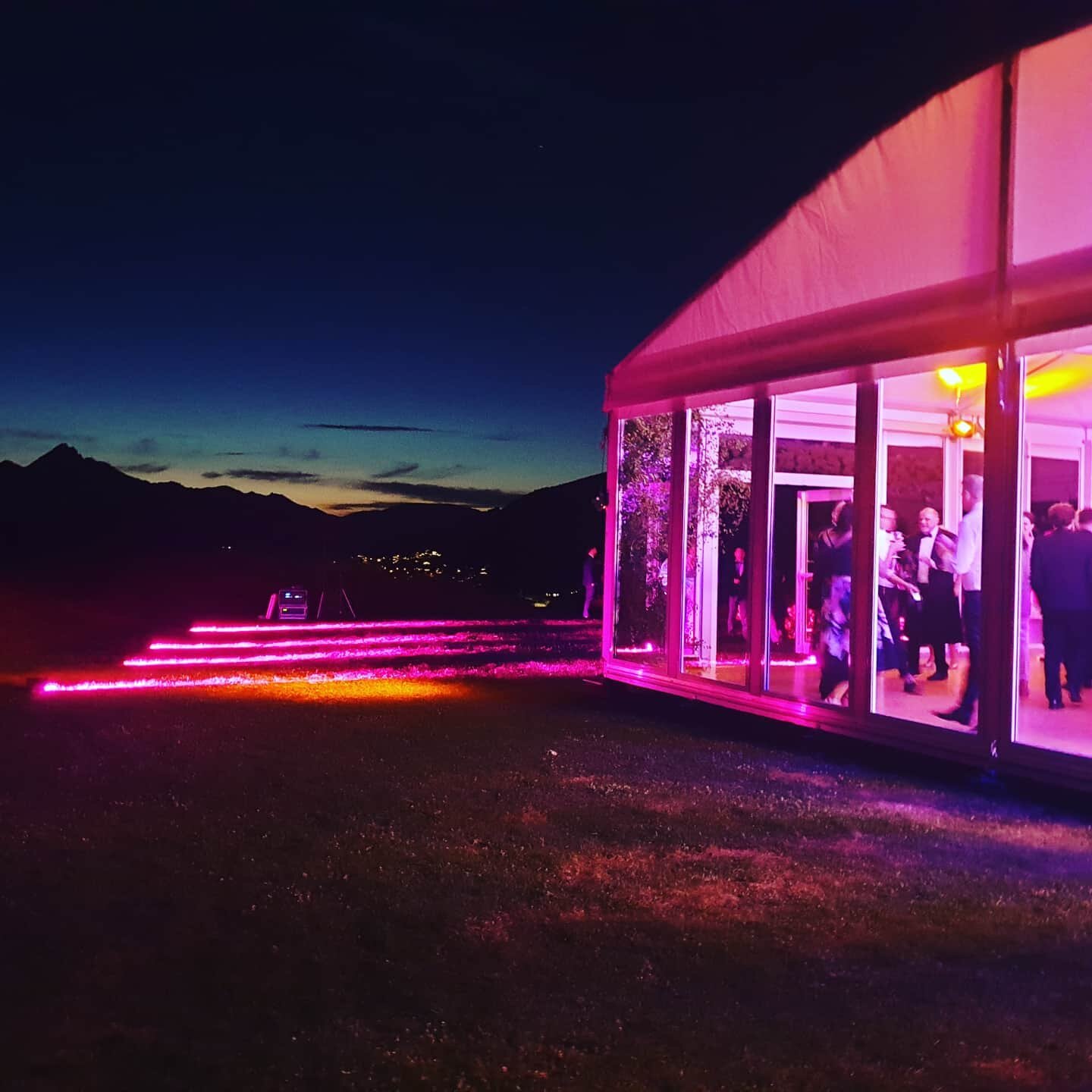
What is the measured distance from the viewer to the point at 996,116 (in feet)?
27.5

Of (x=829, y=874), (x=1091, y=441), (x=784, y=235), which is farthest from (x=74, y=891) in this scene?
(x=1091, y=441)

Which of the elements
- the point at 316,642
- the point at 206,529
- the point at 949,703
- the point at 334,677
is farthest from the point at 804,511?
the point at 206,529

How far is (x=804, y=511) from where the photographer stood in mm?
15508

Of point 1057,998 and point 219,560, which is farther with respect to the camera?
point 219,560

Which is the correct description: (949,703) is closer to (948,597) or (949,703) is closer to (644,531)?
(948,597)

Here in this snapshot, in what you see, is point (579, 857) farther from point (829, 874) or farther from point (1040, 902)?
point (1040, 902)

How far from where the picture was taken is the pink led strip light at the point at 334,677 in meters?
14.1

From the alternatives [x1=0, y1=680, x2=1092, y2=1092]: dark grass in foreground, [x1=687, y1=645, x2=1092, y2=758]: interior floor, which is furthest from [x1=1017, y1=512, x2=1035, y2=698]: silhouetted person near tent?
[x1=0, y1=680, x2=1092, y2=1092]: dark grass in foreground

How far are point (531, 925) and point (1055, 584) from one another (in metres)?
6.86

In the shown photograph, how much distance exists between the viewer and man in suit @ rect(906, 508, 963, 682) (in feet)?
37.8

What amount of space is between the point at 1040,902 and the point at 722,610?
9.96m

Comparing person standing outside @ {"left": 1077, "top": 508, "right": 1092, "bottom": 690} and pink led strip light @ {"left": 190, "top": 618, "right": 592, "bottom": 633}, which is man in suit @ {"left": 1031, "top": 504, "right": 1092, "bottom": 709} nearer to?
person standing outside @ {"left": 1077, "top": 508, "right": 1092, "bottom": 690}

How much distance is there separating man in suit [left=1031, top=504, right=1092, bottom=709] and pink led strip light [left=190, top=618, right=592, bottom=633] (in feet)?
53.2

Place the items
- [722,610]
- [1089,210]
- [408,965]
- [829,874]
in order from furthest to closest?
[722,610], [1089,210], [829,874], [408,965]
